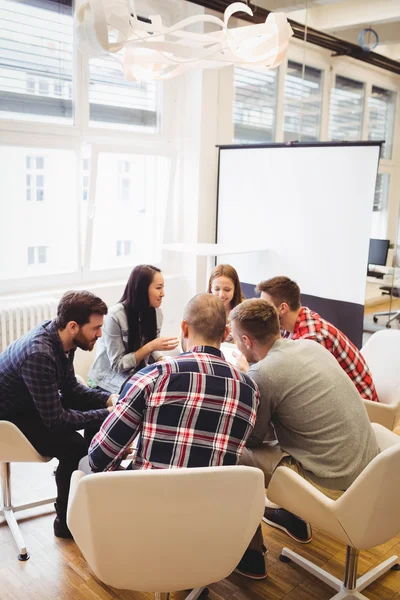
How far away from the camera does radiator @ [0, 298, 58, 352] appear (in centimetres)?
443

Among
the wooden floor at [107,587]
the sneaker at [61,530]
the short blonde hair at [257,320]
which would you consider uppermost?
the short blonde hair at [257,320]

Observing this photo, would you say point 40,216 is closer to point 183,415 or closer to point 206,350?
point 206,350

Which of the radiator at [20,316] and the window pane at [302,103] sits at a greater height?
Result: the window pane at [302,103]

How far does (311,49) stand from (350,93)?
903 mm

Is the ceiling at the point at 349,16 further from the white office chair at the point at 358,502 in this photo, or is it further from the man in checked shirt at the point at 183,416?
the white office chair at the point at 358,502

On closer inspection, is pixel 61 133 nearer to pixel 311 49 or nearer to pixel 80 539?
pixel 311 49

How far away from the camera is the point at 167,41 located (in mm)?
2592

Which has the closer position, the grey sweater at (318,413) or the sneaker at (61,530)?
the grey sweater at (318,413)

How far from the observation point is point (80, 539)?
176cm

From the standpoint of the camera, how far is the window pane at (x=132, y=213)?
5.29 m

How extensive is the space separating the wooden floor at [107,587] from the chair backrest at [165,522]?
0.66m

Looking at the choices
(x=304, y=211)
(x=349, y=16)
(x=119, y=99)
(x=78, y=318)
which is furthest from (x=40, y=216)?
(x=349, y=16)

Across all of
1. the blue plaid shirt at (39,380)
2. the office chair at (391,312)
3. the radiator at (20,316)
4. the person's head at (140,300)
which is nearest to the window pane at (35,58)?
the radiator at (20,316)

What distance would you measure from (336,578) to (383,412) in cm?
75
